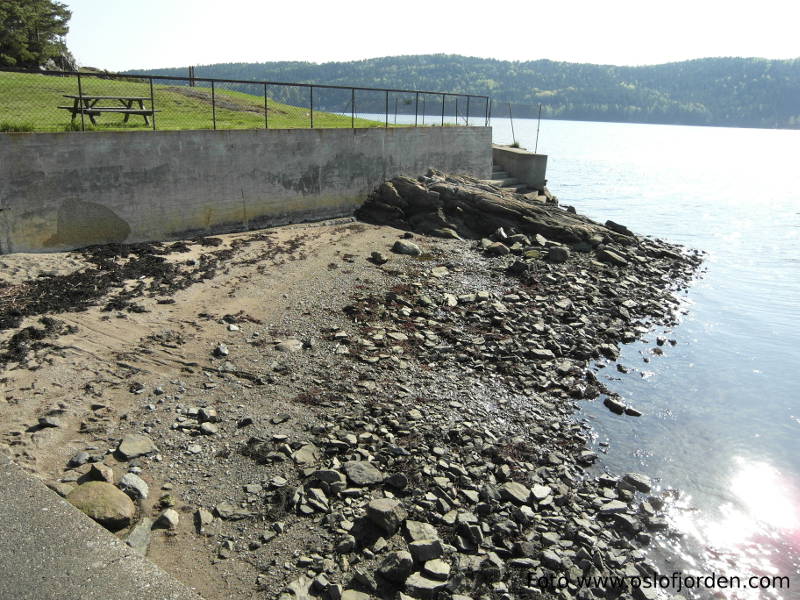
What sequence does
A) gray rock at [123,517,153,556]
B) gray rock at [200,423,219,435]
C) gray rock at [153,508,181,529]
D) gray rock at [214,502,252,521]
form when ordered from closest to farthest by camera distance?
gray rock at [123,517,153,556] < gray rock at [153,508,181,529] < gray rock at [214,502,252,521] < gray rock at [200,423,219,435]

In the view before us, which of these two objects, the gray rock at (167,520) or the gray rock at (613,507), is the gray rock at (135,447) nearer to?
the gray rock at (167,520)

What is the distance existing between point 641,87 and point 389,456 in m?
201

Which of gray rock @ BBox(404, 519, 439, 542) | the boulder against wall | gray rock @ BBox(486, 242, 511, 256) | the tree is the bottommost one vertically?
gray rock @ BBox(404, 519, 439, 542)

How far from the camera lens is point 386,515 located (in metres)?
7.61

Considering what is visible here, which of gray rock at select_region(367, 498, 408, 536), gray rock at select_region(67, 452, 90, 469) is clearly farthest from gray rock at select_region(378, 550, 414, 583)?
gray rock at select_region(67, 452, 90, 469)

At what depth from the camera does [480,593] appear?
6992 millimetres

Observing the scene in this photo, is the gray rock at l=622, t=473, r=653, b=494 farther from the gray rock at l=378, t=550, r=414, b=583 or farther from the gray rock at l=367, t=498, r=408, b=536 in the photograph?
the gray rock at l=378, t=550, r=414, b=583

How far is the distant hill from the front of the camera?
166 meters

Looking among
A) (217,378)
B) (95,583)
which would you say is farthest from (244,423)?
(95,583)

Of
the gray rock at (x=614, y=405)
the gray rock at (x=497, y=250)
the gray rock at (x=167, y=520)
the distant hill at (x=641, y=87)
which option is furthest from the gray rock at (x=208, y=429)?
the distant hill at (x=641, y=87)

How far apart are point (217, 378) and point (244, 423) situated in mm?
1728

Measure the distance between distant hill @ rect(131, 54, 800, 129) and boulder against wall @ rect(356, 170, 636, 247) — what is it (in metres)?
133

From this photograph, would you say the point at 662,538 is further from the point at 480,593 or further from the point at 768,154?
the point at 768,154

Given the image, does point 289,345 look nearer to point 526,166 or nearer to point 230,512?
point 230,512
